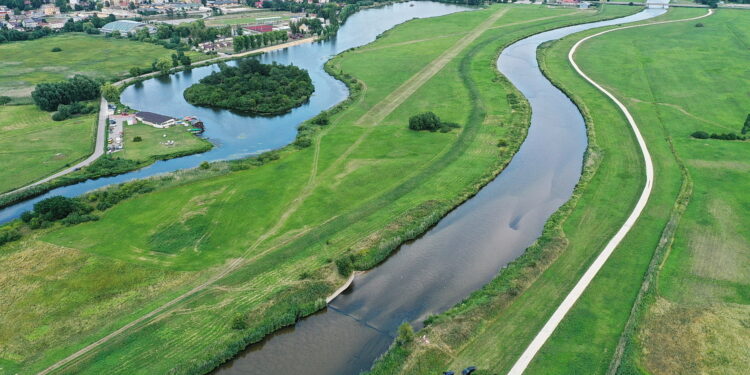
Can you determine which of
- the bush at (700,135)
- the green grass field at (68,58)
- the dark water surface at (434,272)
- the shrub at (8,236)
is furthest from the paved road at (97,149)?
the bush at (700,135)

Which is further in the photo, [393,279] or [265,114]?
[265,114]

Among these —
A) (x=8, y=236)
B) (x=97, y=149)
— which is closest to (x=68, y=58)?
(x=97, y=149)

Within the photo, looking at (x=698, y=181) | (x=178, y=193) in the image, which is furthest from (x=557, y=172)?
(x=178, y=193)

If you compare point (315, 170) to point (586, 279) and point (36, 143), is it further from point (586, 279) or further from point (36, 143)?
point (36, 143)

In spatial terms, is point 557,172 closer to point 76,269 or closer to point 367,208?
point 367,208

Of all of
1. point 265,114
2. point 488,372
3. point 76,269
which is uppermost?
point 265,114

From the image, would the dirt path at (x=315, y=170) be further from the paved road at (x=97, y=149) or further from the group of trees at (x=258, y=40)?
the paved road at (x=97, y=149)

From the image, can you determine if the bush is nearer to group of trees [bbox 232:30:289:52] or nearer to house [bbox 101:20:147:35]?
group of trees [bbox 232:30:289:52]
